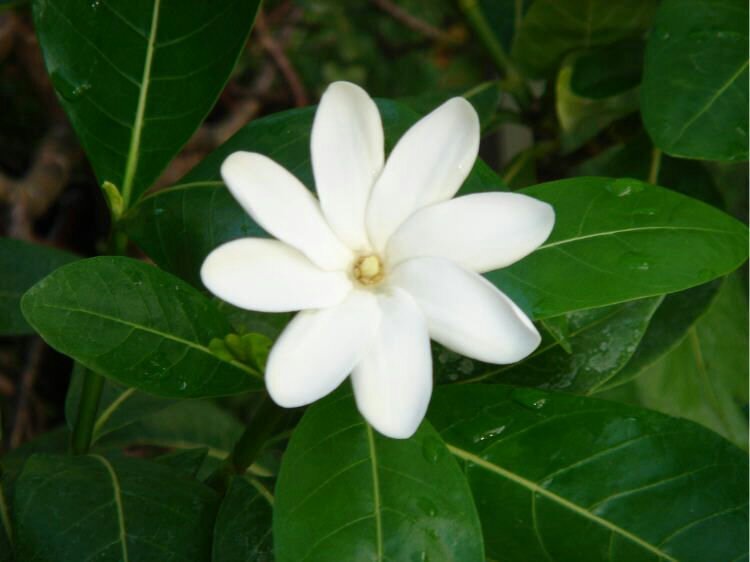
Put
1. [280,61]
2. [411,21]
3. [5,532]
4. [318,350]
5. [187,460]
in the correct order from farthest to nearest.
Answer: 1. [411,21]
2. [280,61]
3. [187,460]
4. [5,532]
5. [318,350]

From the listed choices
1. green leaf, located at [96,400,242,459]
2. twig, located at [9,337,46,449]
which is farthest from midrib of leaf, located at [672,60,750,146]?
twig, located at [9,337,46,449]

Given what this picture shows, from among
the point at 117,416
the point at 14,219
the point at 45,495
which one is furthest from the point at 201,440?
the point at 45,495

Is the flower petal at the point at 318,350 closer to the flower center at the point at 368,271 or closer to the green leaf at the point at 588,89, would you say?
the flower center at the point at 368,271

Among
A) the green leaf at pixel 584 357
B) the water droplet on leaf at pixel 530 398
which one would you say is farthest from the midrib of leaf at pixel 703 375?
the water droplet on leaf at pixel 530 398

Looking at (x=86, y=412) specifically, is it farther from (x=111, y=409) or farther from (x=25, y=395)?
(x=25, y=395)

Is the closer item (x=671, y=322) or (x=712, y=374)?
(x=671, y=322)

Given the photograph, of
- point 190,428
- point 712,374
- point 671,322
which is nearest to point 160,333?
point 671,322
